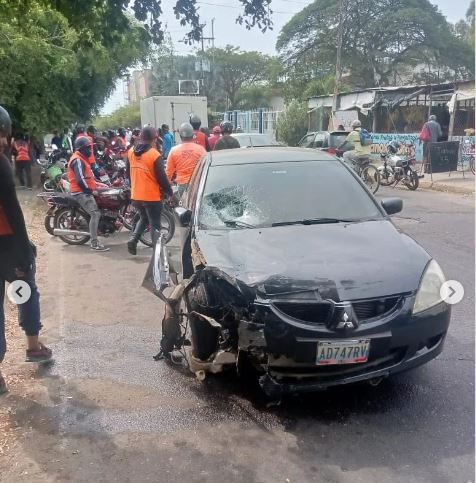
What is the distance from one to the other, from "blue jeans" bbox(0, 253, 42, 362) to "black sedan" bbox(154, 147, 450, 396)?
92cm

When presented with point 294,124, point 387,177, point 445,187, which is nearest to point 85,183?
point 387,177

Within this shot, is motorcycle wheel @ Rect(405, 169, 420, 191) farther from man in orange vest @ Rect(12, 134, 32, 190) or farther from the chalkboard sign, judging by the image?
man in orange vest @ Rect(12, 134, 32, 190)

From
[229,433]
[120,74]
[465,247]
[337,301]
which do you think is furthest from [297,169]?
[120,74]

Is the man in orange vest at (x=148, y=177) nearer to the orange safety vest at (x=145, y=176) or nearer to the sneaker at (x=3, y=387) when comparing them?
the orange safety vest at (x=145, y=176)

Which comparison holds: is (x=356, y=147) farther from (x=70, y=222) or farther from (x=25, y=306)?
(x=25, y=306)

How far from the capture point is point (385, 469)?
113 inches

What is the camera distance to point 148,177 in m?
7.07

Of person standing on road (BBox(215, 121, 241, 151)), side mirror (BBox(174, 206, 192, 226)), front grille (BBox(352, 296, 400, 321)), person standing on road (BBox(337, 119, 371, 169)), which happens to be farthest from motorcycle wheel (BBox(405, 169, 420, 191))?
front grille (BBox(352, 296, 400, 321))

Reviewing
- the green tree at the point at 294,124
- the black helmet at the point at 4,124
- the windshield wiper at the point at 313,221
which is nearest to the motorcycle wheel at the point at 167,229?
the windshield wiper at the point at 313,221

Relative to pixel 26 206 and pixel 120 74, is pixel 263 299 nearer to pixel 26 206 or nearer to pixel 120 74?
pixel 26 206

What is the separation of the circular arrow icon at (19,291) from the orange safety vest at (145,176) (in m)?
3.28

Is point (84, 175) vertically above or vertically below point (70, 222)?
above

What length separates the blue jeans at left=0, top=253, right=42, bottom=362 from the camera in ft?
12.5

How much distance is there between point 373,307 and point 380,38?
4068cm
